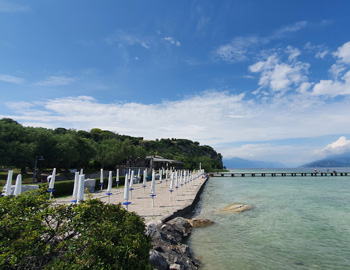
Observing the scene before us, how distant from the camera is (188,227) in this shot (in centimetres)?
1020

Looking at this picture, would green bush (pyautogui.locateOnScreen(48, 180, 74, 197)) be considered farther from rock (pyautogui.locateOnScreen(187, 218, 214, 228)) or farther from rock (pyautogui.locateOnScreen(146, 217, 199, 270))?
rock (pyautogui.locateOnScreen(146, 217, 199, 270))

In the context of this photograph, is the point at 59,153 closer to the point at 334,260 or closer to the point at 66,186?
the point at 66,186

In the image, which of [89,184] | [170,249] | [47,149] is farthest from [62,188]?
[47,149]

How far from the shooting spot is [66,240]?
3.18 meters

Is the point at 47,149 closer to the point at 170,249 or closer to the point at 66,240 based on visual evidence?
the point at 170,249

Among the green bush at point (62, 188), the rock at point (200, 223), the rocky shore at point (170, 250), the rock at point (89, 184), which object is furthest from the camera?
the rock at point (89, 184)

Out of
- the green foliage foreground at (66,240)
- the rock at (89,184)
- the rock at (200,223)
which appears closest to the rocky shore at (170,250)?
the rock at (200,223)

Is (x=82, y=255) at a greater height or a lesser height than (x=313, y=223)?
greater

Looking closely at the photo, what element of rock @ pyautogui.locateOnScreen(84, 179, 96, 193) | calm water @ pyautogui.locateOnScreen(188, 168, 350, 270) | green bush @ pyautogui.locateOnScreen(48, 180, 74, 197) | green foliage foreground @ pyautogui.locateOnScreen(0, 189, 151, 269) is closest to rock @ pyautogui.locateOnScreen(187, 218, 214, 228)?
calm water @ pyautogui.locateOnScreen(188, 168, 350, 270)

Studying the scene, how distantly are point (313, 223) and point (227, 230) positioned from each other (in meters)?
5.52

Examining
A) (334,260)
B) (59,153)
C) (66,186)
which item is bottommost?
(334,260)

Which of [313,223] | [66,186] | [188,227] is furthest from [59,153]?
[313,223]

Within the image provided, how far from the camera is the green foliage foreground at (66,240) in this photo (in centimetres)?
278

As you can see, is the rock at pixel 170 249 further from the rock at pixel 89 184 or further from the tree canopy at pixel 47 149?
the tree canopy at pixel 47 149
